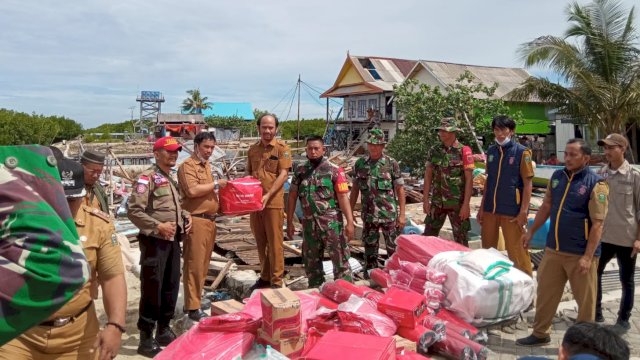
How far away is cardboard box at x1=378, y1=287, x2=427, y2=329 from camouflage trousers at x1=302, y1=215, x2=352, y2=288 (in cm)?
118

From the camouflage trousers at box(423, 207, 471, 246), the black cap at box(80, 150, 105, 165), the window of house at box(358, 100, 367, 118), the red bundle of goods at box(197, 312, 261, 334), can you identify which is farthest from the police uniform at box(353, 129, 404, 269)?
the window of house at box(358, 100, 367, 118)

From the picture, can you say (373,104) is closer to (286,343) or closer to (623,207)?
(623,207)

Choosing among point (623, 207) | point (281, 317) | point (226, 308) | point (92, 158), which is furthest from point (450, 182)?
point (92, 158)

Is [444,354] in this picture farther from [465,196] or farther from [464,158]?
[464,158]

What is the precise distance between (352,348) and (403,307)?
958mm

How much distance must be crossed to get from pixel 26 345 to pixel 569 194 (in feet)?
12.8

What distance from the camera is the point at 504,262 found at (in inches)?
181

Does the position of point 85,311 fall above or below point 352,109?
below

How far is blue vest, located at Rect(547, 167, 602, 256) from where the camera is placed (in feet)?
13.1

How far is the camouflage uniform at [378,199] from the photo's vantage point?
568cm

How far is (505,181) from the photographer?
204 inches

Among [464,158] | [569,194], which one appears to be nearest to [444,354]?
[569,194]

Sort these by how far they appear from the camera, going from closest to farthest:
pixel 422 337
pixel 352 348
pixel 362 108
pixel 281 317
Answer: pixel 352 348, pixel 281 317, pixel 422 337, pixel 362 108

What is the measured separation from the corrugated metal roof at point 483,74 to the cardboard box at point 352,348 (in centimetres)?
2502
